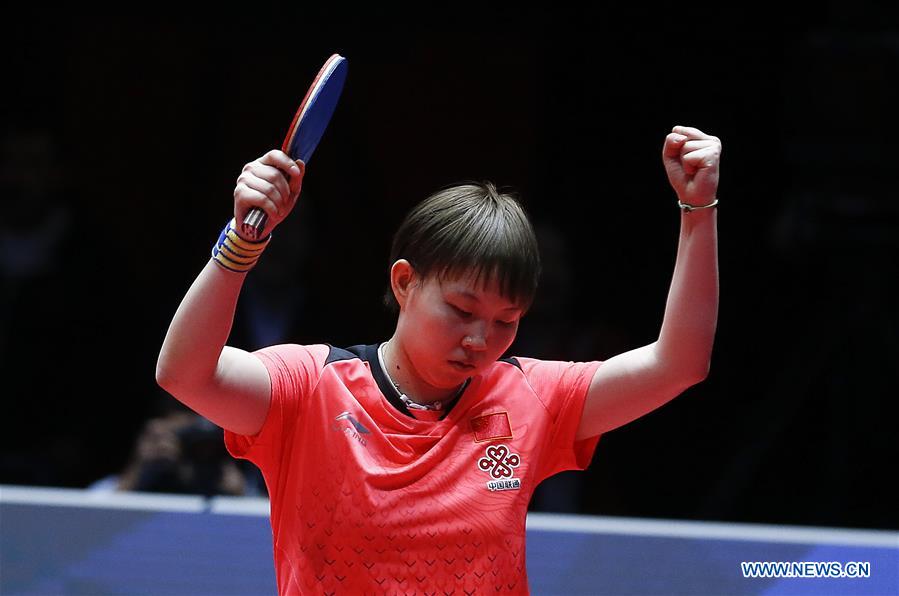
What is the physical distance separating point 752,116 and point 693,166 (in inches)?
117

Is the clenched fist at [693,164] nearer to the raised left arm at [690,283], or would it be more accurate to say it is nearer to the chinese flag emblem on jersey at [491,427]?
the raised left arm at [690,283]

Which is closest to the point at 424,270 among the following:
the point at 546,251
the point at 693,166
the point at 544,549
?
the point at 693,166

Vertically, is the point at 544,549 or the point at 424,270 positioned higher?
the point at 424,270

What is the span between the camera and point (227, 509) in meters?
2.22

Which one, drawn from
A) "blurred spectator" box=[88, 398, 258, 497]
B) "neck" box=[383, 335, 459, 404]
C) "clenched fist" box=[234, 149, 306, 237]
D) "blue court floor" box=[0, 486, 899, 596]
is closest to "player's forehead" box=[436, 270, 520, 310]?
"neck" box=[383, 335, 459, 404]

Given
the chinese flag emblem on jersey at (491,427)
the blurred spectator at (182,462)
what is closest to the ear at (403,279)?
the chinese flag emblem on jersey at (491,427)

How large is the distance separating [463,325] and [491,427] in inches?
7.5

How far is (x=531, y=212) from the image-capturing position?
4.60 m

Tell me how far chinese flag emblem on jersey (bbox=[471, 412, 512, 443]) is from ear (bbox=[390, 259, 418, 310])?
21 cm

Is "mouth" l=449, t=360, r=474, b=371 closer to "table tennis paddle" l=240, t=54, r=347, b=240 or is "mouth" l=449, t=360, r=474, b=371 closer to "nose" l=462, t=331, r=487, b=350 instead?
"nose" l=462, t=331, r=487, b=350

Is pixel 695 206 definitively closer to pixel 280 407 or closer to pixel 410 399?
pixel 410 399

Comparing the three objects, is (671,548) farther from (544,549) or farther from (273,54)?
(273,54)

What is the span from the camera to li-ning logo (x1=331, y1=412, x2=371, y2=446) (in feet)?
5.61

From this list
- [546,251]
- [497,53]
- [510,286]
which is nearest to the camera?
[510,286]
